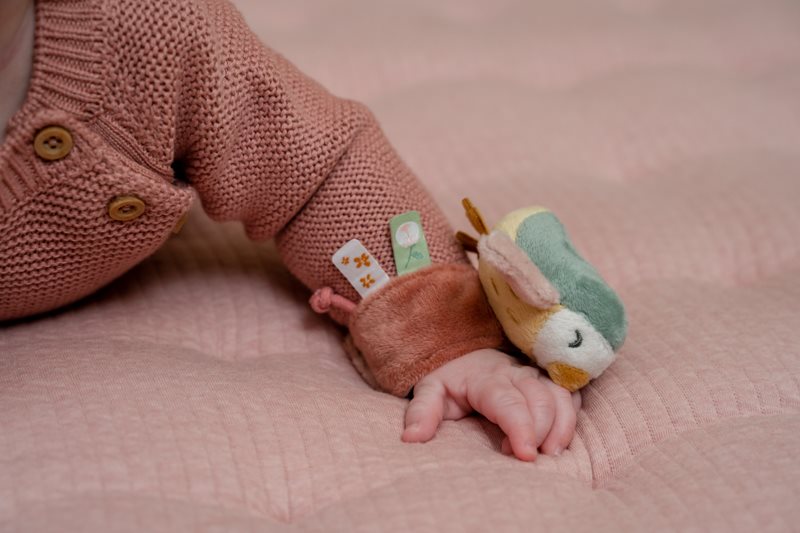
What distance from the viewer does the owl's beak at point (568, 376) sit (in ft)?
2.27

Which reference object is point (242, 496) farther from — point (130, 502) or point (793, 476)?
point (793, 476)

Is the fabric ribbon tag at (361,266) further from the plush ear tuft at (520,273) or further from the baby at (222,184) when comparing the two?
the plush ear tuft at (520,273)

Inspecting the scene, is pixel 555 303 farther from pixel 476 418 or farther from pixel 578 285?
pixel 476 418

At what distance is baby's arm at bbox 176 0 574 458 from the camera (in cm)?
69

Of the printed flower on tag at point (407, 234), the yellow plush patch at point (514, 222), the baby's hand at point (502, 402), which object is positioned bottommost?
the baby's hand at point (502, 402)

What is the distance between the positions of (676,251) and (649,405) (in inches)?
11.3

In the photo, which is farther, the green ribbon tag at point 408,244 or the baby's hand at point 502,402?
the green ribbon tag at point 408,244

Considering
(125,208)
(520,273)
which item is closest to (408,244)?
(520,273)

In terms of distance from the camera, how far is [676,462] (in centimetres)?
62

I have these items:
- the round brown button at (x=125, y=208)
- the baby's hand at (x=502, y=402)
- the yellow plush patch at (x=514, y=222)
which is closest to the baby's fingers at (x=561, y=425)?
the baby's hand at (x=502, y=402)

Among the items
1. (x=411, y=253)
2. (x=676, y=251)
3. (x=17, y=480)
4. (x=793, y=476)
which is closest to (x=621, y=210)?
(x=676, y=251)

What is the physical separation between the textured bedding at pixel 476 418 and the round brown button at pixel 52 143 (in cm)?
17

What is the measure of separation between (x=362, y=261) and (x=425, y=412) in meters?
0.16

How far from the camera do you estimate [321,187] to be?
76 cm
